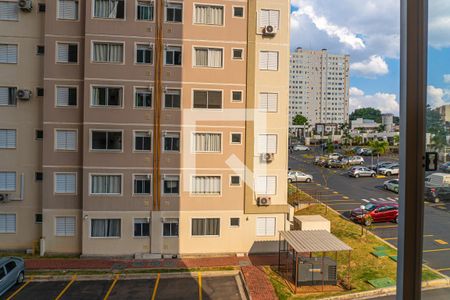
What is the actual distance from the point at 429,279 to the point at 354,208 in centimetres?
223

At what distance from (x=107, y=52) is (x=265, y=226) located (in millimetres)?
2579

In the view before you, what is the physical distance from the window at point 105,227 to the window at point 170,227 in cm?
53

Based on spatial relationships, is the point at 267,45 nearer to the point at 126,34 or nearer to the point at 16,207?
the point at 126,34

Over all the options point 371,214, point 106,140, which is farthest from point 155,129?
point 371,214

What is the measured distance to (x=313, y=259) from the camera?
9.38 feet

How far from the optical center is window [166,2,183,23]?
3406 mm

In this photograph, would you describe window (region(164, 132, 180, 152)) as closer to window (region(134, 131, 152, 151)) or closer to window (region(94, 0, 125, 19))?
window (region(134, 131, 152, 151))

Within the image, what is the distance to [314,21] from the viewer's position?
2701 mm

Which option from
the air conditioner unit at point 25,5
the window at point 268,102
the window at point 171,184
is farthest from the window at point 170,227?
the air conditioner unit at point 25,5

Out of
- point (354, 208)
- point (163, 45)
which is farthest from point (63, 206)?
point (354, 208)

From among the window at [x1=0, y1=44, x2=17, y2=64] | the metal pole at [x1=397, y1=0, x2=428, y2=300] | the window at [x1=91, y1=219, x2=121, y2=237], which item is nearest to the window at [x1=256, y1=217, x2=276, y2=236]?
the window at [x1=91, y1=219, x2=121, y2=237]

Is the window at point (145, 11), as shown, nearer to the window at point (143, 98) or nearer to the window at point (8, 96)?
the window at point (143, 98)

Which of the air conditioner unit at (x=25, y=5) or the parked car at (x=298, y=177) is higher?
the air conditioner unit at (x=25, y=5)

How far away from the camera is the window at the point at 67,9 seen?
11.3 feet
